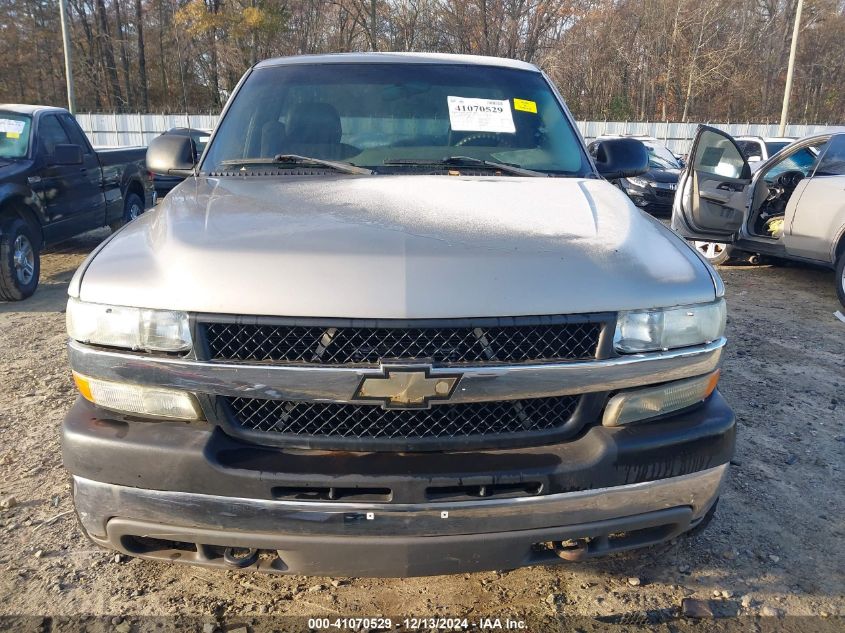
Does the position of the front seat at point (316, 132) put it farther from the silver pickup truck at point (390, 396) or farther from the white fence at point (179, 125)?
the white fence at point (179, 125)

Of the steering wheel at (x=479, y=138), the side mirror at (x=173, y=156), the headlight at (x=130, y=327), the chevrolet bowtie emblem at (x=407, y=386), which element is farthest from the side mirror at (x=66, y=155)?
the chevrolet bowtie emblem at (x=407, y=386)

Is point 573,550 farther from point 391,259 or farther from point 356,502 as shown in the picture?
point 391,259

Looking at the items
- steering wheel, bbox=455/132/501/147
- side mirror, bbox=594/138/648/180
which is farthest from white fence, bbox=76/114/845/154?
steering wheel, bbox=455/132/501/147

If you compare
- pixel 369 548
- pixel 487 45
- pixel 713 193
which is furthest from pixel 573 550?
pixel 487 45

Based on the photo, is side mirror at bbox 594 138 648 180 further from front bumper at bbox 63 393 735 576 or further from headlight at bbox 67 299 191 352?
headlight at bbox 67 299 191 352

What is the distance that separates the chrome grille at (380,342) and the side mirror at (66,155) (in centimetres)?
623

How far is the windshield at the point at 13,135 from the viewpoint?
719cm

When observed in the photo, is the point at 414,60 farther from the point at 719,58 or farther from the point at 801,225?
the point at 719,58

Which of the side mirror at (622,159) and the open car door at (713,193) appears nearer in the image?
the side mirror at (622,159)

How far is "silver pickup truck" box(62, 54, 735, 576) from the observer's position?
1.92m

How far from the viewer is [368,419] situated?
6.62 feet

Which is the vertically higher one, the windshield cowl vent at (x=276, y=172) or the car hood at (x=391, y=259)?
the windshield cowl vent at (x=276, y=172)

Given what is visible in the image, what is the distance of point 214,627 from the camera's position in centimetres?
238

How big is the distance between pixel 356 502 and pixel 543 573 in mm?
1152
